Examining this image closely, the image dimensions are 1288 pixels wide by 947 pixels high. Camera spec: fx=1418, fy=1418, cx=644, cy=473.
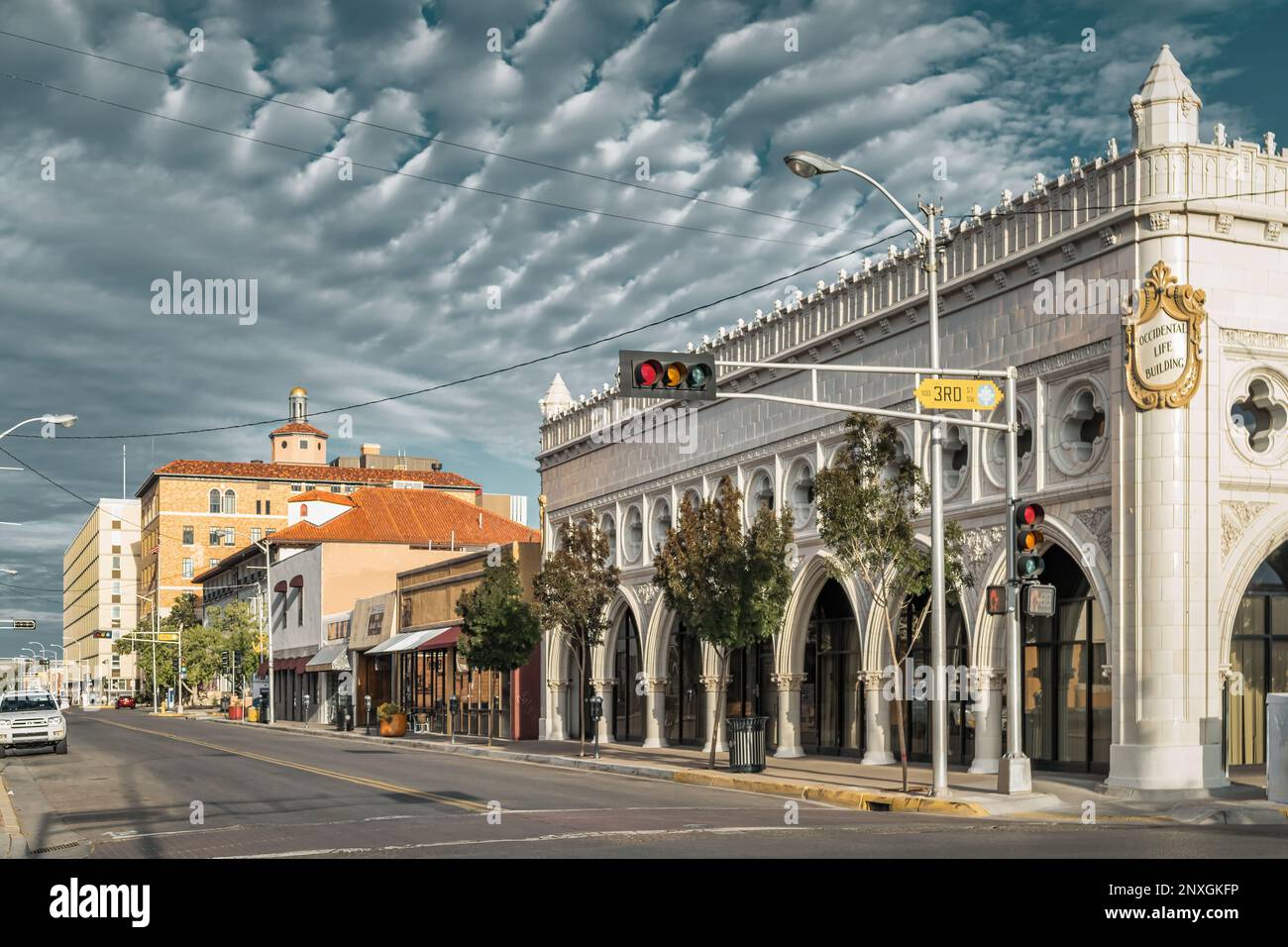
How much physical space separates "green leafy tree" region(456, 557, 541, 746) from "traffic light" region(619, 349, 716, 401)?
2467 centimetres

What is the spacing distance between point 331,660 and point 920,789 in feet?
165

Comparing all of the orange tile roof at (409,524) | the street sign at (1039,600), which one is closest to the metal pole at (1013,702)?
the street sign at (1039,600)

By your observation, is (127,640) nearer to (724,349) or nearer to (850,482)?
(724,349)

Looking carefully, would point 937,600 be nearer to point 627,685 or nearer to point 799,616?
point 799,616

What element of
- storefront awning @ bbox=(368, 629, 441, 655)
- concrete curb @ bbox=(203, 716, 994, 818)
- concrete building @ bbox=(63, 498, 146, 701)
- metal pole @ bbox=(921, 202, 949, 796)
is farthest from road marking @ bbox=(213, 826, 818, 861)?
concrete building @ bbox=(63, 498, 146, 701)

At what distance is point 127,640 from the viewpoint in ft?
445

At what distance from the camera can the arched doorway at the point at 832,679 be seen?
3344 cm

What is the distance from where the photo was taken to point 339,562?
7494cm

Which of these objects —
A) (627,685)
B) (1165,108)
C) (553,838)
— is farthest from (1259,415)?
(627,685)

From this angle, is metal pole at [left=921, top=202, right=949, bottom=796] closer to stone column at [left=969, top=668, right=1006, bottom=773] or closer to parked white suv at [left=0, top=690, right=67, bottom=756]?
stone column at [left=969, top=668, right=1006, bottom=773]

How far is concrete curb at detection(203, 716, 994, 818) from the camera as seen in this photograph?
21286 mm

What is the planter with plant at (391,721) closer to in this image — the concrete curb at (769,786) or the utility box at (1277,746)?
the concrete curb at (769,786)
